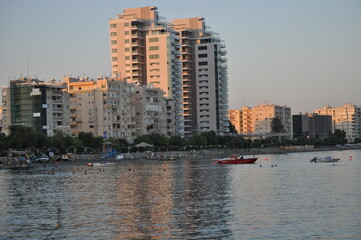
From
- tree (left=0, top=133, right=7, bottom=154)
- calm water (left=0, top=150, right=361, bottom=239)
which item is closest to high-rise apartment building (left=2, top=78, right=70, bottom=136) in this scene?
tree (left=0, top=133, right=7, bottom=154)

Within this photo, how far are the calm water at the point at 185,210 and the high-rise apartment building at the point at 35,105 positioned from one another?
93.9 meters

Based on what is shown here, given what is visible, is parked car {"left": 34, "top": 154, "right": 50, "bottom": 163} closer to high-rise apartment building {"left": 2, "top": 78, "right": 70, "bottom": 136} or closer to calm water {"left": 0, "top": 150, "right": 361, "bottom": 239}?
high-rise apartment building {"left": 2, "top": 78, "right": 70, "bottom": 136}

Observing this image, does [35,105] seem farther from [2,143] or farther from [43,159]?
[2,143]

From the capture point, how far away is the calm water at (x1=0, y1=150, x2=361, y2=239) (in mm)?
42469

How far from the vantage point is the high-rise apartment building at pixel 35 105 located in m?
176

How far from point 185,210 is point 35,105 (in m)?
130

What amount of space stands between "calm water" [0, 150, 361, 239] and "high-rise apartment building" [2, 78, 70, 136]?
9386cm

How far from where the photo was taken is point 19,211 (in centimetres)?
5584

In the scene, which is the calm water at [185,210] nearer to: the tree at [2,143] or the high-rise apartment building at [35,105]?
the tree at [2,143]

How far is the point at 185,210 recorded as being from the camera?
53.0 meters

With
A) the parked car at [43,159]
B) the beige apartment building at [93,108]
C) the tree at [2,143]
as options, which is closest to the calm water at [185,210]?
Result: the tree at [2,143]

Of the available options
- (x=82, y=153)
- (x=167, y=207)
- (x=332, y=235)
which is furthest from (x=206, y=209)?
(x=82, y=153)

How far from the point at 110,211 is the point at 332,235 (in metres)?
19.7

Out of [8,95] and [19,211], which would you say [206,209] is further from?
[8,95]
